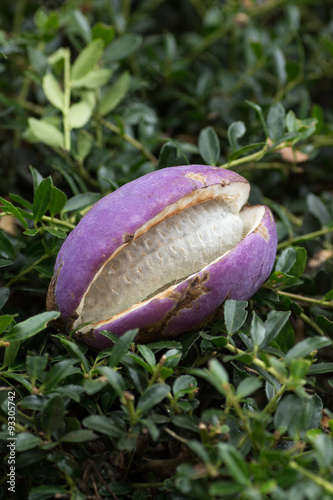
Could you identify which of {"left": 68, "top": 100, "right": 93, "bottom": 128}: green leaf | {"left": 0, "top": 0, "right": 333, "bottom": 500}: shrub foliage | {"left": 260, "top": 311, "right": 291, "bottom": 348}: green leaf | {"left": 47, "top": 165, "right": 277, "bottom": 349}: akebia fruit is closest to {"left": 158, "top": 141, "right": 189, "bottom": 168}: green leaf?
{"left": 0, "top": 0, "right": 333, "bottom": 500}: shrub foliage

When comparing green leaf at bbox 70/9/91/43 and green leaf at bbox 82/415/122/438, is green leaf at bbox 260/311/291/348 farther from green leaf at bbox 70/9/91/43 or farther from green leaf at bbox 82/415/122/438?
green leaf at bbox 70/9/91/43

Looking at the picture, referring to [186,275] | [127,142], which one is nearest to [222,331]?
[186,275]

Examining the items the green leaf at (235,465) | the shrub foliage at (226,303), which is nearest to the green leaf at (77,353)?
the shrub foliage at (226,303)

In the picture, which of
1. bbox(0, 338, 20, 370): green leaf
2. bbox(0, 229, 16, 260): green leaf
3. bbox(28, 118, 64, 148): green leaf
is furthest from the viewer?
bbox(28, 118, 64, 148): green leaf

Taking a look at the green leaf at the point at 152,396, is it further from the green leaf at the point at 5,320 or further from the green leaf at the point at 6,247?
the green leaf at the point at 6,247

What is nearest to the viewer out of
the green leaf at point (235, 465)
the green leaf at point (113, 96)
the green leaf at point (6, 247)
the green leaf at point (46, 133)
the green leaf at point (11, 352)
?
the green leaf at point (235, 465)

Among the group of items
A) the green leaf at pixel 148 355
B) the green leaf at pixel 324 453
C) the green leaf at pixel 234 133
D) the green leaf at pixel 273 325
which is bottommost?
the green leaf at pixel 273 325
